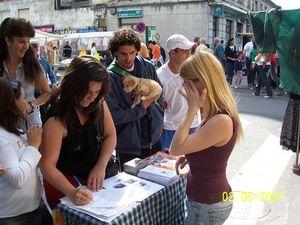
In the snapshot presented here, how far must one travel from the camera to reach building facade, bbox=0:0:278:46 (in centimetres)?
2539

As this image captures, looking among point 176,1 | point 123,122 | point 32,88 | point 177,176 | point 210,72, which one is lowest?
point 177,176

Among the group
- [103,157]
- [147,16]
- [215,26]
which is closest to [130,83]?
[103,157]

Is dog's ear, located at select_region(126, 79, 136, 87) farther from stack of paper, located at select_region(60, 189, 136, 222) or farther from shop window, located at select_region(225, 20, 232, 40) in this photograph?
shop window, located at select_region(225, 20, 232, 40)

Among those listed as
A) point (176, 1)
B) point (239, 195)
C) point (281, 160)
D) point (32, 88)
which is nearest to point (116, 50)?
point (32, 88)

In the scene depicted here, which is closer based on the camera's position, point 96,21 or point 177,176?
point 177,176

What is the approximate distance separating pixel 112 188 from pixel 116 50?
4.42 ft

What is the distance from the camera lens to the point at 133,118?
10.2ft

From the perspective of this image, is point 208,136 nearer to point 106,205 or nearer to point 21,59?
point 106,205

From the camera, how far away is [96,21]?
29.8 metres

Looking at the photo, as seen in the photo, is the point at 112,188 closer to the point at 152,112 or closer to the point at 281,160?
the point at 152,112

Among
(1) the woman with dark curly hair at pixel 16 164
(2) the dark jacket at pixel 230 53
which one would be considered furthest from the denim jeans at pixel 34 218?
(2) the dark jacket at pixel 230 53

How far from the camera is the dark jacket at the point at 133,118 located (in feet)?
10.2

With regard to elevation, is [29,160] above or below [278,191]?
above

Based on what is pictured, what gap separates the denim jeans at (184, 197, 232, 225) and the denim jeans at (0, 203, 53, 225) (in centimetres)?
93
